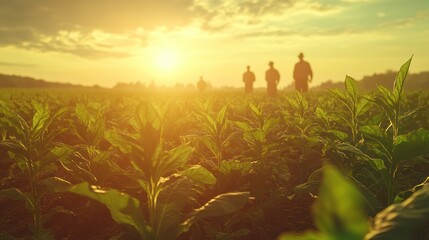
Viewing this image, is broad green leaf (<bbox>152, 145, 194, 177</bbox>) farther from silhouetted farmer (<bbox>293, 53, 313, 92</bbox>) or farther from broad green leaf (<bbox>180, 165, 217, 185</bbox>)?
silhouetted farmer (<bbox>293, 53, 313, 92</bbox>)

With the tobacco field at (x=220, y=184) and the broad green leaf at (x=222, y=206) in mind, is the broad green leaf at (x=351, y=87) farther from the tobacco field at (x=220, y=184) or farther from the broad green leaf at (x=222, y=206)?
the broad green leaf at (x=222, y=206)

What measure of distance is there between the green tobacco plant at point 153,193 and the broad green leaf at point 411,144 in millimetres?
916

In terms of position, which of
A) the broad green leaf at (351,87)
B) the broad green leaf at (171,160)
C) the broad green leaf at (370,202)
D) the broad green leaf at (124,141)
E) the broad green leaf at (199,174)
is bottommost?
the broad green leaf at (370,202)

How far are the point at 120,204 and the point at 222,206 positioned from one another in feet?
1.67

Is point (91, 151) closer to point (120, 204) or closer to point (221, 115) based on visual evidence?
point (221, 115)

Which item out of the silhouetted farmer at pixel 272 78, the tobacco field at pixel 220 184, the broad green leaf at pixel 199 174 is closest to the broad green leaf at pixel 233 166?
the tobacco field at pixel 220 184

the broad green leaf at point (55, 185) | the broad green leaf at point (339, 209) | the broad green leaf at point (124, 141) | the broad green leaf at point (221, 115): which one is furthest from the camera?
the broad green leaf at point (221, 115)

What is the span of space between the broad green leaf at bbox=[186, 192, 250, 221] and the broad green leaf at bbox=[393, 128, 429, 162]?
0.92 meters

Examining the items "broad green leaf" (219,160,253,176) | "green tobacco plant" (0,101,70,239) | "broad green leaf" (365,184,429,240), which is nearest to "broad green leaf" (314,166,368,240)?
"broad green leaf" (365,184,429,240)

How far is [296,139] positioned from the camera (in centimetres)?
520

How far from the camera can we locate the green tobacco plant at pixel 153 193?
2043 millimetres

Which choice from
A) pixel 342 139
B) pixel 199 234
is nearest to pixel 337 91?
pixel 342 139

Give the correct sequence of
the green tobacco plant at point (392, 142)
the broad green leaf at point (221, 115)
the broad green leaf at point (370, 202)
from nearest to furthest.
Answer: the green tobacco plant at point (392, 142) < the broad green leaf at point (370, 202) < the broad green leaf at point (221, 115)

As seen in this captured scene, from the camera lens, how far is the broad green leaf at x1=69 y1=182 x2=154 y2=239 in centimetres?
195
